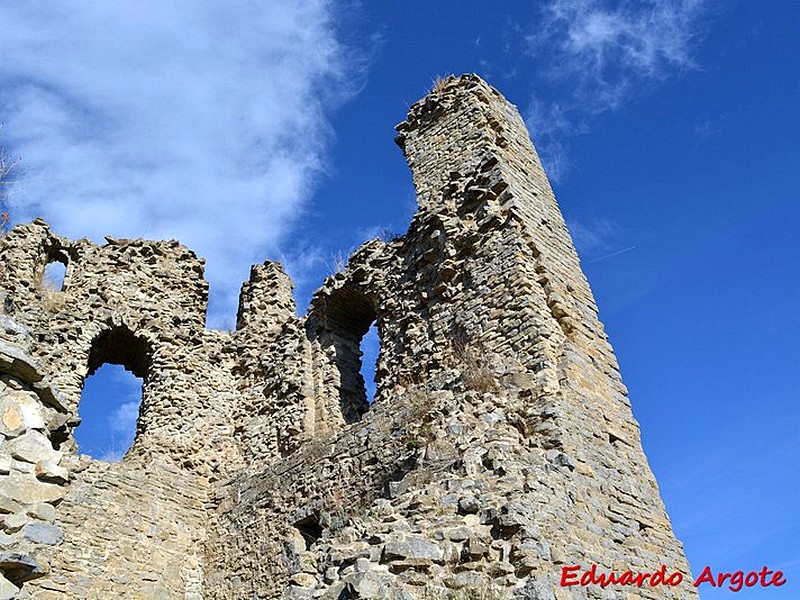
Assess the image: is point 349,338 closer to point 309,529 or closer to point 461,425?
point 309,529

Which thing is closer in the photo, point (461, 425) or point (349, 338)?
point (461, 425)

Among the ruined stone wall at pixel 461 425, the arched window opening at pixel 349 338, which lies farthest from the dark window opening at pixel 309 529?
the arched window opening at pixel 349 338

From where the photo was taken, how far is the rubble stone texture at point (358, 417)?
19.9 ft

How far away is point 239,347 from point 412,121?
5237mm

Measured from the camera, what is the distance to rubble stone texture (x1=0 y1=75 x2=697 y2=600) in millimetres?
6055

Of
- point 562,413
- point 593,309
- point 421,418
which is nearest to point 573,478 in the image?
point 562,413

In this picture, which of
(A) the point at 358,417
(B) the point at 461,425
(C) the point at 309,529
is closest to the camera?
(B) the point at 461,425

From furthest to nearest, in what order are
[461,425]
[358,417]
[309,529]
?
[358,417]
[309,529]
[461,425]

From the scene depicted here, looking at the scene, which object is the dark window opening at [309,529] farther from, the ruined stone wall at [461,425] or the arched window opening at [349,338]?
the arched window opening at [349,338]

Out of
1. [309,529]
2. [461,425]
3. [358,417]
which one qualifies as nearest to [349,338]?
[358,417]

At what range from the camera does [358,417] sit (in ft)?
39.8

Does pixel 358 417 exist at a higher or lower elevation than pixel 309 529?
higher

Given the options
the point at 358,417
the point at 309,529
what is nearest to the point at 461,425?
the point at 309,529

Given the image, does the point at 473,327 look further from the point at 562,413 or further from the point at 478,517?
the point at 478,517
